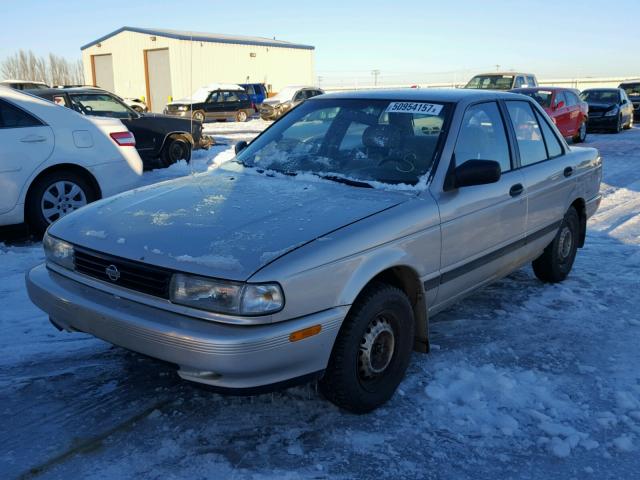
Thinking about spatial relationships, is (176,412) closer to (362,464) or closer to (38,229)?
(362,464)

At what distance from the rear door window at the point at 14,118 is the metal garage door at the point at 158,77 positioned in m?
34.5

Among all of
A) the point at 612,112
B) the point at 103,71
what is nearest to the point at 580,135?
the point at 612,112

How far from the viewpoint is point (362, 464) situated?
2.73m

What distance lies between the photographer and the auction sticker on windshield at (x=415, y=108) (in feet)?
12.9

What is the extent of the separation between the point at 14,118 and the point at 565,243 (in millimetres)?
5290

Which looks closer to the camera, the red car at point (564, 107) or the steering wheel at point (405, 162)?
the steering wheel at point (405, 162)

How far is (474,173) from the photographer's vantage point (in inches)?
138

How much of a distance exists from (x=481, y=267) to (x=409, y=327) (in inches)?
34.7

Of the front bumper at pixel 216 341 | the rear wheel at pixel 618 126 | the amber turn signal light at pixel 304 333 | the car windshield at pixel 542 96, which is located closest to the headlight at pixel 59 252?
the front bumper at pixel 216 341

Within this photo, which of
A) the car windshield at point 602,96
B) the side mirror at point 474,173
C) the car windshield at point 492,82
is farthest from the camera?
the car windshield at point 602,96

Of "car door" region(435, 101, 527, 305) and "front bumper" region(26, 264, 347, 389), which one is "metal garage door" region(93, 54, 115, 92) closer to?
"car door" region(435, 101, 527, 305)

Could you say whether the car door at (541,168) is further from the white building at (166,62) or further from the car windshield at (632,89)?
the white building at (166,62)

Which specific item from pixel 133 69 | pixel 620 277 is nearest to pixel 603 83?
pixel 133 69

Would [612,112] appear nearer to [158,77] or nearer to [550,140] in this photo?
[550,140]
